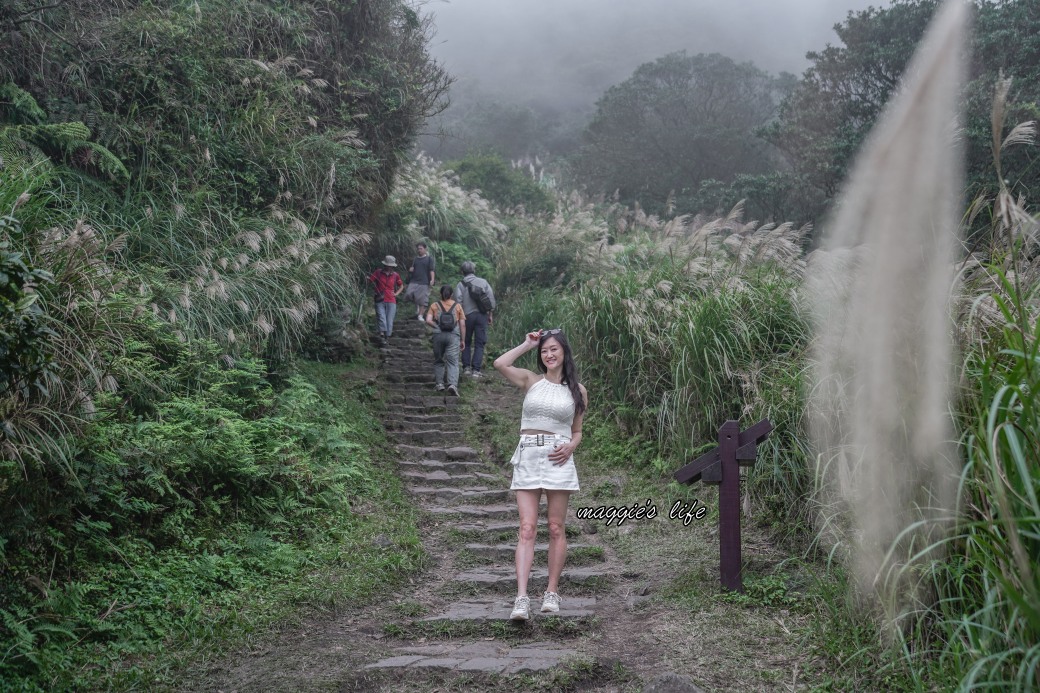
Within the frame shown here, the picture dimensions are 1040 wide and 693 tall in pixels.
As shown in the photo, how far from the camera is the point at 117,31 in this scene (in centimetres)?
919

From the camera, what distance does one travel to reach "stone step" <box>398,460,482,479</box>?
27.0ft

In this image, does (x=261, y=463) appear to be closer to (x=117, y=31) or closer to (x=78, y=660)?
(x=78, y=660)

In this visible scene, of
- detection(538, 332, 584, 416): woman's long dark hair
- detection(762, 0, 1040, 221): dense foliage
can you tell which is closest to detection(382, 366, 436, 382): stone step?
detection(538, 332, 584, 416): woman's long dark hair

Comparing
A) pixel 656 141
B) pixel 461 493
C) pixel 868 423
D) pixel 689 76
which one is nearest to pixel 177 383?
pixel 461 493

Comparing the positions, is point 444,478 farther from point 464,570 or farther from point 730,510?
point 730,510

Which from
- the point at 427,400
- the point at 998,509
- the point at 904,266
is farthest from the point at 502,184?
the point at 904,266

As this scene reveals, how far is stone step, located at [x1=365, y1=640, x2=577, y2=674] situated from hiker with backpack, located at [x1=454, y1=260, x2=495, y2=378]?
707 centimetres

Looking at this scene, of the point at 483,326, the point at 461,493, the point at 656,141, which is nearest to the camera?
the point at 461,493

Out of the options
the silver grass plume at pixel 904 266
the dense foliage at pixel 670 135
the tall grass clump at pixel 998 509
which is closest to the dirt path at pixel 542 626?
the tall grass clump at pixel 998 509

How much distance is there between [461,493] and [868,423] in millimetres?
5643

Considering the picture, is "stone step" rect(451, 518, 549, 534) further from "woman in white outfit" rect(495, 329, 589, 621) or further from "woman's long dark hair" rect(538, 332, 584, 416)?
"woman's long dark hair" rect(538, 332, 584, 416)

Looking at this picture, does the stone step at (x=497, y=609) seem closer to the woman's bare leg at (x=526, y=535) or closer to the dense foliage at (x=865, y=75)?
the woman's bare leg at (x=526, y=535)

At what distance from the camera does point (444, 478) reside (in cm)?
795

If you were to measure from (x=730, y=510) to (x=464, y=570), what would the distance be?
2182 mm
